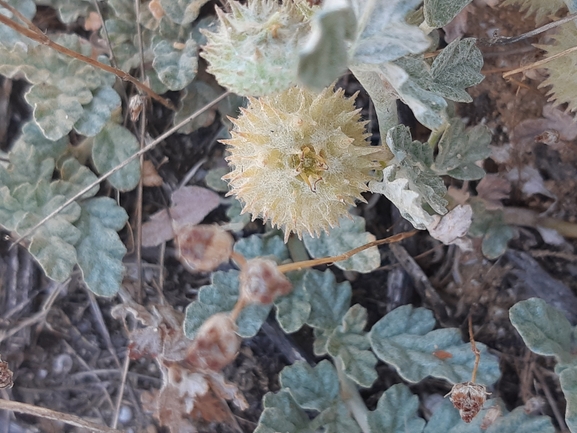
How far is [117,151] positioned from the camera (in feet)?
5.12

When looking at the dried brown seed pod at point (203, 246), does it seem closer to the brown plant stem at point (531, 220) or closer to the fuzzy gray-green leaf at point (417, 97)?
the fuzzy gray-green leaf at point (417, 97)

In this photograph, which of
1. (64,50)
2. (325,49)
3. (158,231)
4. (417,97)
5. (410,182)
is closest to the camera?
(325,49)

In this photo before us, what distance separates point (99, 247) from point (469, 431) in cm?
107

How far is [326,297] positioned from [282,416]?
33 centimetres

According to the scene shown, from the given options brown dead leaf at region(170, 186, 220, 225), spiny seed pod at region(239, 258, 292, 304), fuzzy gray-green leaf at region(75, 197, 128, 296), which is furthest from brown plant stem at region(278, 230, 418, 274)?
fuzzy gray-green leaf at region(75, 197, 128, 296)

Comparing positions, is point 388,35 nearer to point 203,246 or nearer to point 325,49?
point 325,49

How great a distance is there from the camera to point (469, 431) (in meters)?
1.34

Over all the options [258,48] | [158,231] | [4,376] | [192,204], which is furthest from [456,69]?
[4,376]

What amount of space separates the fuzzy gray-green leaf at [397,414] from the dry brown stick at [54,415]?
2.32 ft

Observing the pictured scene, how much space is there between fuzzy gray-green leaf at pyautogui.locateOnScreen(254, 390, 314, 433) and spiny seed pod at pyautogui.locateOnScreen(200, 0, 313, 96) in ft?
2.78

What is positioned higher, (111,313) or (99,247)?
(99,247)

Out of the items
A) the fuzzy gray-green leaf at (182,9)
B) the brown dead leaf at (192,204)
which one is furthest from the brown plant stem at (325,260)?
the fuzzy gray-green leaf at (182,9)

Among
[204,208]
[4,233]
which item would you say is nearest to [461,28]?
[204,208]

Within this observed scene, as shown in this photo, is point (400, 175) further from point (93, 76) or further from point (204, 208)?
point (93, 76)
